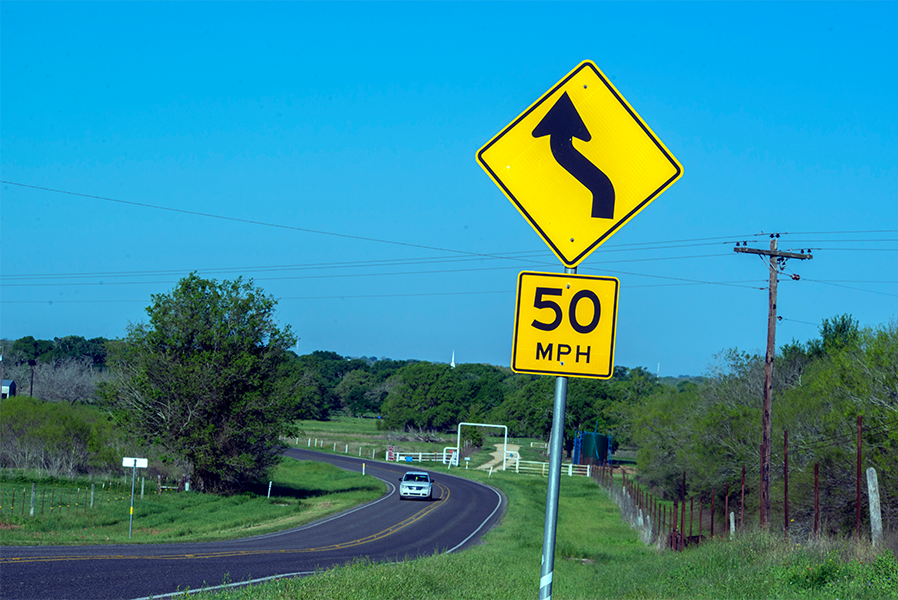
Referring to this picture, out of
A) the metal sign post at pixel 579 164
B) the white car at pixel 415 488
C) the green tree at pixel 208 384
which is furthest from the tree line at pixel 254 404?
the metal sign post at pixel 579 164

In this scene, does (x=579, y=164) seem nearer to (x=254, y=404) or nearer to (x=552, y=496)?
(x=552, y=496)

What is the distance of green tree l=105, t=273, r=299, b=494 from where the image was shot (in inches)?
1554

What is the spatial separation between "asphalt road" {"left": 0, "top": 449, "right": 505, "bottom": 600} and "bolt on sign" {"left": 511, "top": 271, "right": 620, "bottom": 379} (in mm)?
10794

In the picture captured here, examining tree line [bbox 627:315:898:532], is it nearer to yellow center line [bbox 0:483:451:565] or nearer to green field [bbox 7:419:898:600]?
green field [bbox 7:419:898:600]

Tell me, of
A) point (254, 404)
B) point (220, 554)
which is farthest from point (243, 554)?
point (254, 404)

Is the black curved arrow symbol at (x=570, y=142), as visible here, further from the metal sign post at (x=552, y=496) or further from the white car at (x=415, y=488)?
the white car at (x=415, y=488)

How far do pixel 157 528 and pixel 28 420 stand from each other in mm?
19772

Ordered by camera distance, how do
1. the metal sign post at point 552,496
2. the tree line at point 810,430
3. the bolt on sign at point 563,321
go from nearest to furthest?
the metal sign post at point 552,496 → the bolt on sign at point 563,321 → the tree line at point 810,430

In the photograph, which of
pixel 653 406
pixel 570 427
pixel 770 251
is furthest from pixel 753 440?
pixel 570 427

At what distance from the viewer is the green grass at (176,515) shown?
2558 centimetres

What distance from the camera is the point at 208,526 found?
3184 centimetres

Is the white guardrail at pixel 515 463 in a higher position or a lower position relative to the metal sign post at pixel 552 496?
lower

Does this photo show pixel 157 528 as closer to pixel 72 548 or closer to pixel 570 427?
pixel 72 548

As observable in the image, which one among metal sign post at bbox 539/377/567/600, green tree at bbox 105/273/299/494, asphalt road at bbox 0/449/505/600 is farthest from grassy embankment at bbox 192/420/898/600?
green tree at bbox 105/273/299/494
